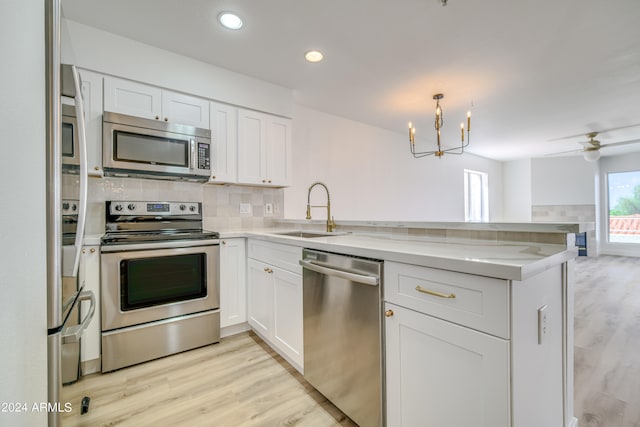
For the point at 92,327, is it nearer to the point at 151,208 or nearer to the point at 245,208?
the point at 151,208

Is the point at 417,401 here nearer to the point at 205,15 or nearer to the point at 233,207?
the point at 233,207

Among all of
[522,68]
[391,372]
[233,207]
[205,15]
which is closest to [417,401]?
[391,372]

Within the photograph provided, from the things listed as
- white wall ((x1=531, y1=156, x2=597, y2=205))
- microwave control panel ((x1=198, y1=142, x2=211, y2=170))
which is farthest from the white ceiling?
white wall ((x1=531, y1=156, x2=597, y2=205))

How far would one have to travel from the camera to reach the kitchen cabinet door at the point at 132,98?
6.95ft

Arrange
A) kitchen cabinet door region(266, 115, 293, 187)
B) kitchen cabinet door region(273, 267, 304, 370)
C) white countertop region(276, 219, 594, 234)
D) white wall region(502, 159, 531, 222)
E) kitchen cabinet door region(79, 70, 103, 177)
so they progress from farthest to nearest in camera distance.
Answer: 1. white wall region(502, 159, 531, 222)
2. kitchen cabinet door region(266, 115, 293, 187)
3. kitchen cabinet door region(79, 70, 103, 177)
4. kitchen cabinet door region(273, 267, 304, 370)
5. white countertop region(276, 219, 594, 234)

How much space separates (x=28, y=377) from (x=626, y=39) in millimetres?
3954

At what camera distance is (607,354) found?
2.09 meters

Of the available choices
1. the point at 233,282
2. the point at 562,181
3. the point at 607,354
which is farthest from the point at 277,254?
the point at 562,181

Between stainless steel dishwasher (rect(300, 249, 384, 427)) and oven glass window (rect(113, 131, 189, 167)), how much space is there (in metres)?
1.47

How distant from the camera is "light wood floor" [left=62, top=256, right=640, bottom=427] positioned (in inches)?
56.9

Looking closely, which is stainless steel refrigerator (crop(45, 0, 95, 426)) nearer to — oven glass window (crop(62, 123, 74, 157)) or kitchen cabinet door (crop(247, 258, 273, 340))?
oven glass window (crop(62, 123, 74, 157))

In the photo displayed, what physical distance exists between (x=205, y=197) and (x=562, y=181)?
329 inches

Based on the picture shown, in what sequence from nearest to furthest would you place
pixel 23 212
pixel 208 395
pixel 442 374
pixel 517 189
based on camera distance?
pixel 23 212, pixel 442 374, pixel 208 395, pixel 517 189

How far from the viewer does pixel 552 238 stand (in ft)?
3.81
